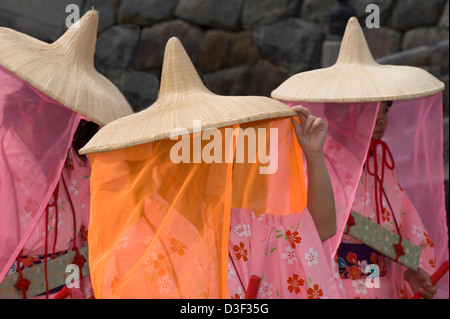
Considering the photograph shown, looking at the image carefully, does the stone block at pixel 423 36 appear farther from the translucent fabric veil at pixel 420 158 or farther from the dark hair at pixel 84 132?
the dark hair at pixel 84 132

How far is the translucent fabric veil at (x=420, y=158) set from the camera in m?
3.21

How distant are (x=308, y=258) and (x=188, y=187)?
0.44 metres

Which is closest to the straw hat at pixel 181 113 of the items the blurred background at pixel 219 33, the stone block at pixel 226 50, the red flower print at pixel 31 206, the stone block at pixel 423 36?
the red flower print at pixel 31 206

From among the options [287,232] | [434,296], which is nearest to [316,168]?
[287,232]

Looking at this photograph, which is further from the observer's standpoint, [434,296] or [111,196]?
[434,296]

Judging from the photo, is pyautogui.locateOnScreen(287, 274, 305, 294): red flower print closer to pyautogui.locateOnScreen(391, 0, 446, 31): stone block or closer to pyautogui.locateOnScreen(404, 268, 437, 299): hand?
pyautogui.locateOnScreen(404, 268, 437, 299): hand

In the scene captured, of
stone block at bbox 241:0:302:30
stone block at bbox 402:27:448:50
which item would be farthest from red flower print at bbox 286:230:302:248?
stone block at bbox 241:0:302:30

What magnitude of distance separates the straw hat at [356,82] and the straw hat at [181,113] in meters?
0.74

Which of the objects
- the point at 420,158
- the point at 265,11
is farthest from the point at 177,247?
the point at 265,11

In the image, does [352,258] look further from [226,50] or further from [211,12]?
[211,12]

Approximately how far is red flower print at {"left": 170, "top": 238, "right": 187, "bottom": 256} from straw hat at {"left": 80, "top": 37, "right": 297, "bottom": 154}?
0.92 ft

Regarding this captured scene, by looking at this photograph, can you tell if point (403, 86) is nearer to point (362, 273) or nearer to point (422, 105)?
point (422, 105)

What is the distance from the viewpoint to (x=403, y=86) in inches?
109

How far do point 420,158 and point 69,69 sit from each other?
1614 millimetres
